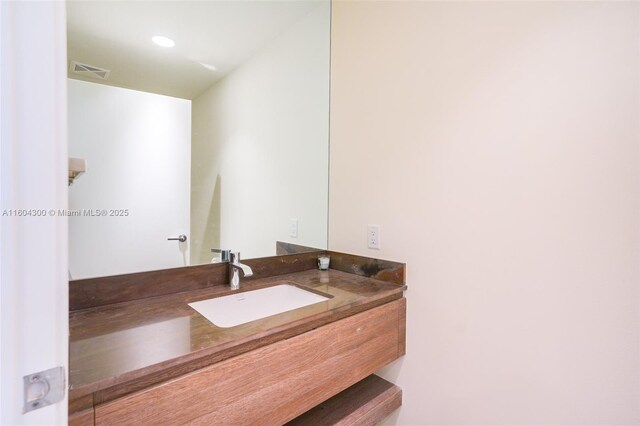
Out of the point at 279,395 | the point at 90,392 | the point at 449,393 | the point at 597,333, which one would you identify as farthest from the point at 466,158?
the point at 90,392

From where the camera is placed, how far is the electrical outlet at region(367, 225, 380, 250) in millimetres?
1522

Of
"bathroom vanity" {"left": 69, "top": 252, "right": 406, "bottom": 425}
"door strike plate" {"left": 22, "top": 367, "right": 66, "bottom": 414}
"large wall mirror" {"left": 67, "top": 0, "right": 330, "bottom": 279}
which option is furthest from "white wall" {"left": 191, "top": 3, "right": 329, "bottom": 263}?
"door strike plate" {"left": 22, "top": 367, "right": 66, "bottom": 414}

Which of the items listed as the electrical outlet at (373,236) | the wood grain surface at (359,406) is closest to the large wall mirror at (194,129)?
the electrical outlet at (373,236)

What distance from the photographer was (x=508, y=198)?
1110mm

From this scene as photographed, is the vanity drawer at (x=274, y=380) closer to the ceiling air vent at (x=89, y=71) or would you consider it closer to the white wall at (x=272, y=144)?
the white wall at (x=272, y=144)

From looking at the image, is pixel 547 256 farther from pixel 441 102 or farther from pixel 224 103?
pixel 224 103

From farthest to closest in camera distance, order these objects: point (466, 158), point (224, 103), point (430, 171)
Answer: point (224, 103), point (430, 171), point (466, 158)

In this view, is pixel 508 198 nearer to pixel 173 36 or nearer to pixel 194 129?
pixel 194 129

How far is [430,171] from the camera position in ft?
4.32

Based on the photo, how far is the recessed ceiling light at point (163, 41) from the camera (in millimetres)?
1323

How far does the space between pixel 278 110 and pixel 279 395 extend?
1.40m

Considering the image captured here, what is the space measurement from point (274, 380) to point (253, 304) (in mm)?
456

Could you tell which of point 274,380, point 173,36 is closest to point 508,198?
point 274,380

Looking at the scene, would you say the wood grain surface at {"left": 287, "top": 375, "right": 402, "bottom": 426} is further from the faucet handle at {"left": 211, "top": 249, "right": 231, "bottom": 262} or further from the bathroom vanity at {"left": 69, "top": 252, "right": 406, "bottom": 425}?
the faucet handle at {"left": 211, "top": 249, "right": 231, "bottom": 262}
